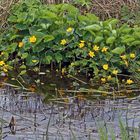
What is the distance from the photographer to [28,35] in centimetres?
658

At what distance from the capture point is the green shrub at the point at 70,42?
618cm

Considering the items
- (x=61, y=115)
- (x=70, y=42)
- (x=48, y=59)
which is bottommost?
(x=61, y=115)

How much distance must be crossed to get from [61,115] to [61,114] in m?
0.02

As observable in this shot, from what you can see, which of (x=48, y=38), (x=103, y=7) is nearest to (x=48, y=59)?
(x=48, y=38)

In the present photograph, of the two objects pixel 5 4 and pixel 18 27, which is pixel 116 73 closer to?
pixel 18 27

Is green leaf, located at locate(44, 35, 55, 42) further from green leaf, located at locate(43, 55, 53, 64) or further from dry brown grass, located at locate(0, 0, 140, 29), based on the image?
dry brown grass, located at locate(0, 0, 140, 29)

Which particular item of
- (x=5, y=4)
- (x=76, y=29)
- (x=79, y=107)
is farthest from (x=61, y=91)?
(x=5, y=4)

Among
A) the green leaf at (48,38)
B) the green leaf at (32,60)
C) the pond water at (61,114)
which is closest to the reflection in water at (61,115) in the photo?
the pond water at (61,114)

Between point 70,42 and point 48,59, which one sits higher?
point 70,42

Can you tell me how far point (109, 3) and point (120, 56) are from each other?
4.18 ft

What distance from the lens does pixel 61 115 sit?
5086 millimetres

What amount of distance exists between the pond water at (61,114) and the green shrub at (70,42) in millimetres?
518

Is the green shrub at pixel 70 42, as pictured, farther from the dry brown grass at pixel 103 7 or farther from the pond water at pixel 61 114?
the pond water at pixel 61 114

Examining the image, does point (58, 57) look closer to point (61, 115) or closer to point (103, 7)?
point (103, 7)
